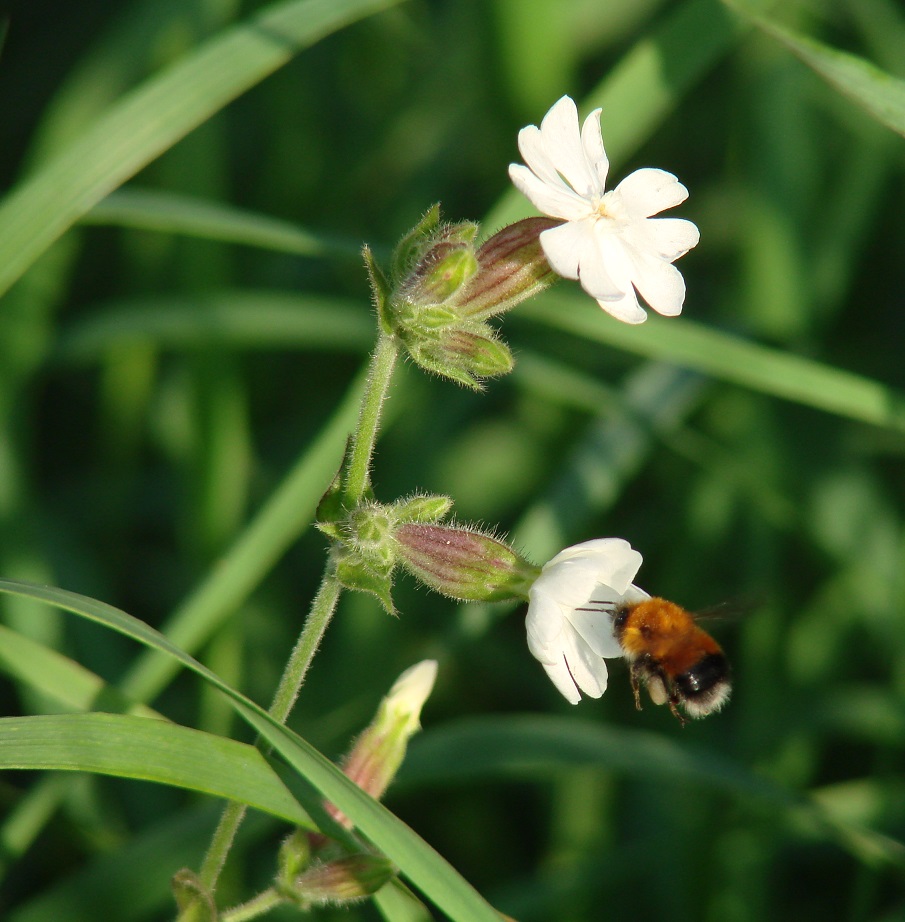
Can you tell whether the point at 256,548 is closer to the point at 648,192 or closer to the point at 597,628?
the point at 597,628

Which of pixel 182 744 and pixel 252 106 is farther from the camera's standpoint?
pixel 252 106

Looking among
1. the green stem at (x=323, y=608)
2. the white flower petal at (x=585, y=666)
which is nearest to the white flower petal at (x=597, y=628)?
the white flower petal at (x=585, y=666)

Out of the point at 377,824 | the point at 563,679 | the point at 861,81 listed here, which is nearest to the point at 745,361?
the point at 861,81

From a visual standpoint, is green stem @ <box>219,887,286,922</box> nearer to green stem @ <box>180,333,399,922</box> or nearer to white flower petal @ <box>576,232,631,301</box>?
green stem @ <box>180,333,399,922</box>

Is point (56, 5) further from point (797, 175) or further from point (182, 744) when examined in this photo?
point (182, 744)

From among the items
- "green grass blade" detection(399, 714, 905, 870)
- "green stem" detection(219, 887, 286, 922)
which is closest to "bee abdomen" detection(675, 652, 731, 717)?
"green grass blade" detection(399, 714, 905, 870)

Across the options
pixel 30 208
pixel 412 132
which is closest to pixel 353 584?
pixel 30 208
